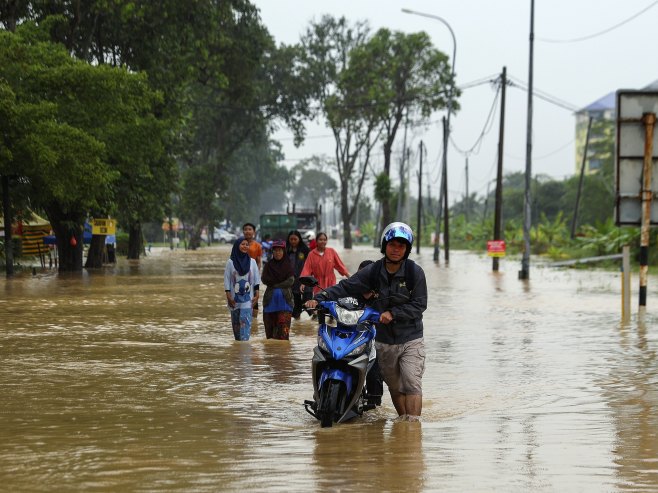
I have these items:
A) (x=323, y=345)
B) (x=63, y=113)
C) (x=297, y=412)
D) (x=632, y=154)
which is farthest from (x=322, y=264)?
(x=63, y=113)

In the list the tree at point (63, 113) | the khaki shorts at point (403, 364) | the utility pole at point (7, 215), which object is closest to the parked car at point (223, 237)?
the utility pole at point (7, 215)

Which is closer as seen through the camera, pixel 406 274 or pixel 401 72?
pixel 406 274

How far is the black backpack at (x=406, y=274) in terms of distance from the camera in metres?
8.97

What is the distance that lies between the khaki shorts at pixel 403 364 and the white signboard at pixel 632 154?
12.4m

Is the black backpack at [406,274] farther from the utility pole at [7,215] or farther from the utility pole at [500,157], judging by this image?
the utility pole at [500,157]

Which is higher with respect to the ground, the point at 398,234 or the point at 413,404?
the point at 398,234

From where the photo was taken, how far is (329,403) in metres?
8.70

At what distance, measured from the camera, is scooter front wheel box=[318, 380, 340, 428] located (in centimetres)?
870

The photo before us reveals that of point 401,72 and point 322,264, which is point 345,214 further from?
point 322,264

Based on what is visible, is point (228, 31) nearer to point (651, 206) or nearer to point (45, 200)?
point (45, 200)

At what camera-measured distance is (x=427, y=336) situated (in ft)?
56.8

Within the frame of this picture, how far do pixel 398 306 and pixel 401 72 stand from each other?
2627 inches

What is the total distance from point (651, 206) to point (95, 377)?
1222cm

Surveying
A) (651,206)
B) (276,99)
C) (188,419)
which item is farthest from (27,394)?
(276,99)
